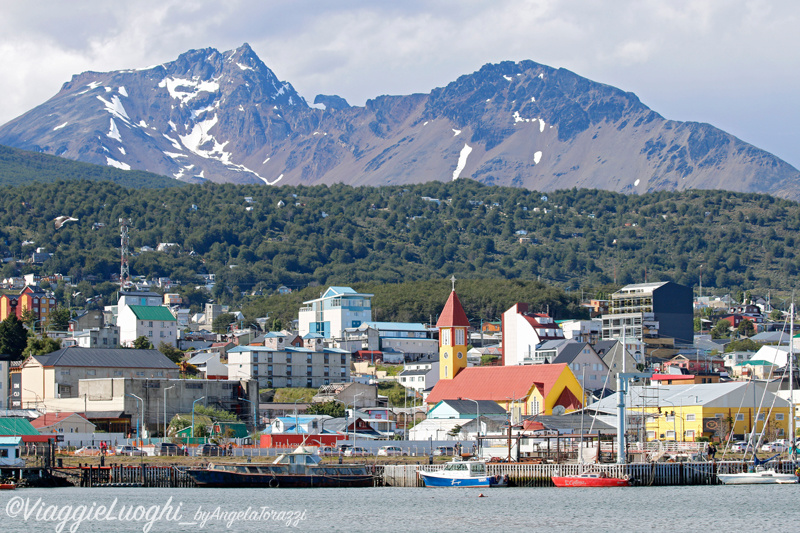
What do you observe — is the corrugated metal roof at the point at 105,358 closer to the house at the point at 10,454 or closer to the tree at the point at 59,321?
the house at the point at 10,454

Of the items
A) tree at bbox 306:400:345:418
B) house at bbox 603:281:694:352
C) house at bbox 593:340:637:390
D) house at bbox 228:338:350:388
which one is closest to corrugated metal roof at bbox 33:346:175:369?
house at bbox 228:338:350:388

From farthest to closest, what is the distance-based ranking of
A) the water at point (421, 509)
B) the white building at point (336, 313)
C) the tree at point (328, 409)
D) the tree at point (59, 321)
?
the white building at point (336, 313) → the tree at point (59, 321) → the tree at point (328, 409) → the water at point (421, 509)

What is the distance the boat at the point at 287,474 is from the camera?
67875 mm

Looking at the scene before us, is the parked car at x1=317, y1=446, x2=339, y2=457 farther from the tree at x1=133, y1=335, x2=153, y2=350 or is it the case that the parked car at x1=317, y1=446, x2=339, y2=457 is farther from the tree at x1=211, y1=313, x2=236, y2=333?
the tree at x1=211, y1=313, x2=236, y2=333

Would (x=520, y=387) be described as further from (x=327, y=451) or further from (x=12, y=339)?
(x=12, y=339)

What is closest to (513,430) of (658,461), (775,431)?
(658,461)

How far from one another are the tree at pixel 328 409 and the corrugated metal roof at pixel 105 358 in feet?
61.7

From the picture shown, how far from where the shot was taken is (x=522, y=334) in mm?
138875

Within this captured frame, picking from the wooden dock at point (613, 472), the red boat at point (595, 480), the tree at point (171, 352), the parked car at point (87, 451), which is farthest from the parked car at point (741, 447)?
the tree at point (171, 352)

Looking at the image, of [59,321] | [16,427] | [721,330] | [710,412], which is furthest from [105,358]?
[721,330]

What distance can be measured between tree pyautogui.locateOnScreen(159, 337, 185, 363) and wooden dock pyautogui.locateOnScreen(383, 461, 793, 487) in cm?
6188

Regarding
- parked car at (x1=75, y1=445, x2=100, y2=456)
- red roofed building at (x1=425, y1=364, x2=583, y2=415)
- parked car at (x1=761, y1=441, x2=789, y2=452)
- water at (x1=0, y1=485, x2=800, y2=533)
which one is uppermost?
red roofed building at (x1=425, y1=364, x2=583, y2=415)

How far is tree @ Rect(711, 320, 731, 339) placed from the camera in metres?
175

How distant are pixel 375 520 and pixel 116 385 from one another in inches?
1972
